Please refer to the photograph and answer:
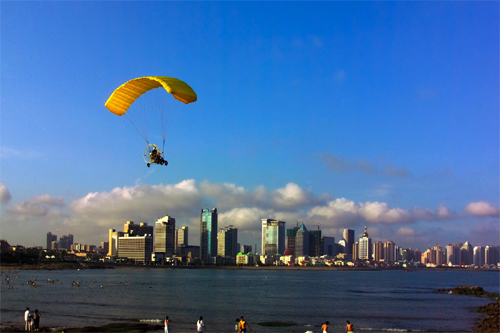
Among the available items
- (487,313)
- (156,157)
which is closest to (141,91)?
(156,157)

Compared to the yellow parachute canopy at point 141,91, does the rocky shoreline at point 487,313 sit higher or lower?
lower

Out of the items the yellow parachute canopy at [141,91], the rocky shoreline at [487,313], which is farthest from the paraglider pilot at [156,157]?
the rocky shoreline at [487,313]

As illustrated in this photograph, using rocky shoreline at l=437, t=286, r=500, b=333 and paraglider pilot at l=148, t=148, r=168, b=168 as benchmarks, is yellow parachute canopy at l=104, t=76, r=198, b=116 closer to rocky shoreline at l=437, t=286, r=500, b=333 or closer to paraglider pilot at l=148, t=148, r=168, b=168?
paraglider pilot at l=148, t=148, r=168, b=168

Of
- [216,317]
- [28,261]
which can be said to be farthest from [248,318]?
[28,261]

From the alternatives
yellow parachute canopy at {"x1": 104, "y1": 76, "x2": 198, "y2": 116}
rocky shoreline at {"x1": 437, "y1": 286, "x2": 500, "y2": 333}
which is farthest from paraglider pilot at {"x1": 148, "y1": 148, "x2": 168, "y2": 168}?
rocky shoreline at {"x1": 437, "y1": 286, "x2": 500, "y2": 333}

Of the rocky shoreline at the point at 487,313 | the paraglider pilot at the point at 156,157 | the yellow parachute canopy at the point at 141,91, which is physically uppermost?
the yellow parachute canopy at the point at 141,91

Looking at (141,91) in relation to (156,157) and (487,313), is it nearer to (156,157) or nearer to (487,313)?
(156,157)

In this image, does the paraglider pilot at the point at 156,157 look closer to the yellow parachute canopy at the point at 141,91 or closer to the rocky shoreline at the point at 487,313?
the yellow parachute canopy at the point at 141,91

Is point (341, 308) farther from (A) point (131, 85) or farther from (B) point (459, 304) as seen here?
(A) point (131, 85)
